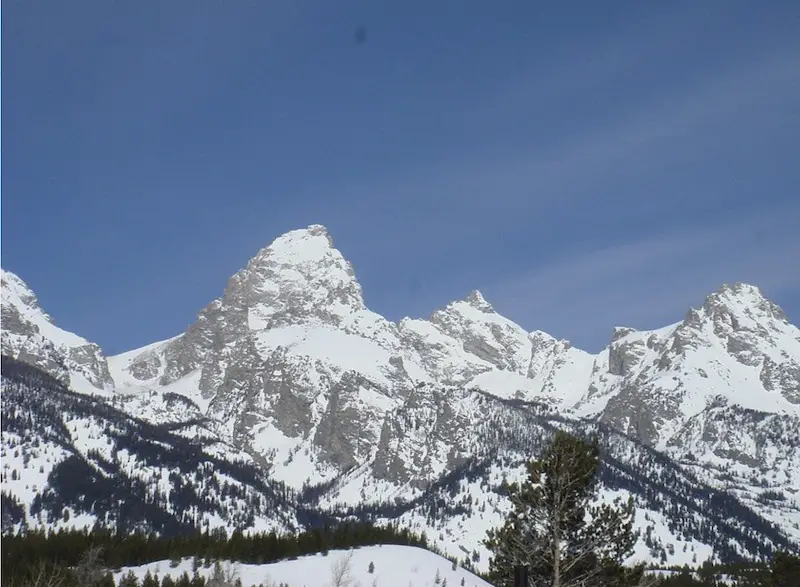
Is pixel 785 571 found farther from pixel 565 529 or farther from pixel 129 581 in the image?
pixel 129 581

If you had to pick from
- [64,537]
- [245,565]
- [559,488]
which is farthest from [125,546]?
[559,488]

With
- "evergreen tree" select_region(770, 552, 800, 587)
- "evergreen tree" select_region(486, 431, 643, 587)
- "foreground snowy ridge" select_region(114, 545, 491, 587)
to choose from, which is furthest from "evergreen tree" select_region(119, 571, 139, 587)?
"evergreen tree" select_region(770, 552, 800, 587)

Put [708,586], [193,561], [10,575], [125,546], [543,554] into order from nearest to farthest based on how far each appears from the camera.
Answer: [543,554]
[10,575]
[193,561]
[125,546]
[708,586]

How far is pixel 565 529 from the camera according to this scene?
133 feet

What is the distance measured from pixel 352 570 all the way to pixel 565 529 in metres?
62.8

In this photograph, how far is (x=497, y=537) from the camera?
41781 millimetres

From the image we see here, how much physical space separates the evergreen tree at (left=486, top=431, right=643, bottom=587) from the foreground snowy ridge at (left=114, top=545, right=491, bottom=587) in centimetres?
4943

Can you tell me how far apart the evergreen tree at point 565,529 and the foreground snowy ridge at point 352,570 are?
49.4 m

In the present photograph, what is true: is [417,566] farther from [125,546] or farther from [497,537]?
[497,537]

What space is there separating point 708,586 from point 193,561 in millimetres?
94091

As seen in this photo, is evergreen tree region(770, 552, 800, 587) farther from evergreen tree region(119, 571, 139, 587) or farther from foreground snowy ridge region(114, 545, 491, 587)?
evergreen tree region(119, 571, 139, 587)

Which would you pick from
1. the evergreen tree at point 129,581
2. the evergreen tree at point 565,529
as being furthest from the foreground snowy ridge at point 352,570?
the evergreen tree at point 565,529

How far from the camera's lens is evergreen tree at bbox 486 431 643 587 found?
1559 inches

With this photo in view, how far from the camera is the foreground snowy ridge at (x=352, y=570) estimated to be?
91188 mm
